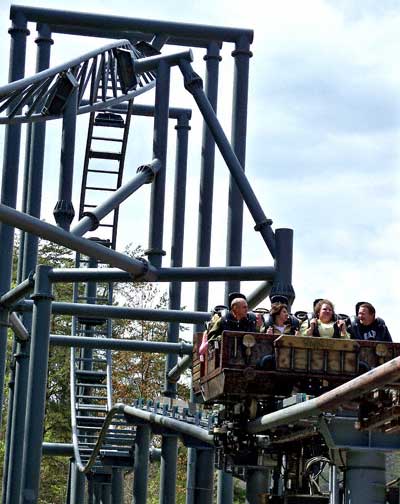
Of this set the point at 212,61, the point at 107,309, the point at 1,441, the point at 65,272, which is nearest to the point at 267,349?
the point at 65,272

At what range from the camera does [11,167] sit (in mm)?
17688

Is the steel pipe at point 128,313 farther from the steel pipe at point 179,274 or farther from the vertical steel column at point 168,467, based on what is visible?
the vertical steel column at point 168,467

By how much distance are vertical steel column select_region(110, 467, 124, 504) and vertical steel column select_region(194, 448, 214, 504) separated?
531 cm

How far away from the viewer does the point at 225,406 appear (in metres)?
13.0

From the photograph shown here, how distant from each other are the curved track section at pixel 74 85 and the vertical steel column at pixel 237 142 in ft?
4.80

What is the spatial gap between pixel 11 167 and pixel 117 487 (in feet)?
24.5

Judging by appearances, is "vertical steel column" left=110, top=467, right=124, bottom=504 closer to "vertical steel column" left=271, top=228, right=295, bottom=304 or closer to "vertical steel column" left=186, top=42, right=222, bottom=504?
"vertical steel column" left=186, top=42, right=222, bottom=504

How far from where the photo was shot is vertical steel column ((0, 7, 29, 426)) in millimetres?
17344

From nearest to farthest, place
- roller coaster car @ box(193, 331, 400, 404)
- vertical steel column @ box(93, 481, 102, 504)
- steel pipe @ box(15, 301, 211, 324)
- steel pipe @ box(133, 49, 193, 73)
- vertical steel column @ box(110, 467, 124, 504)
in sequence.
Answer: roller coaster car @ box(193, 331, 400, 404) → steel pipe @ box(133, 49, 193, 73) → steel pipe @ box(15, 301, 211, 324) → vertical steel column @ box(110, 467, 124, 504) → vertical steel column @ box(93, 481, 102, 504)

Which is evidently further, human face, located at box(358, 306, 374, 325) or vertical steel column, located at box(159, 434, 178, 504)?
vertical steel column, located at box(159, 434, 178, 504)

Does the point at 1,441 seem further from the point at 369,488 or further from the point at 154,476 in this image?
the point at 369,488

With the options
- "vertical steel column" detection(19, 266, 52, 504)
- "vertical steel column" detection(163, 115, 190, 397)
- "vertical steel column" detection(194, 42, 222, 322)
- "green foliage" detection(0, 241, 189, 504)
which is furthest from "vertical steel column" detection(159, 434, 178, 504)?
"green foliage" detection(0, 241, 189, 504)

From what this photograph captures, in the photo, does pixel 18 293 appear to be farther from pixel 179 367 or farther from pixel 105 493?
pixel 105 493

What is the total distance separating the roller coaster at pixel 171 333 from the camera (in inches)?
425
